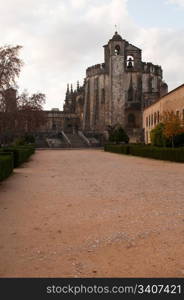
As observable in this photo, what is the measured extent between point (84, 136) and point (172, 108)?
2716cm

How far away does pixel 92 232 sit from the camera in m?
5.66

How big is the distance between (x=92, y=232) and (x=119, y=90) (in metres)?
61.2

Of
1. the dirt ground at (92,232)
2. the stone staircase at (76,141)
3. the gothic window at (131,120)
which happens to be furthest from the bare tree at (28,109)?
the gothic window at (131,120)

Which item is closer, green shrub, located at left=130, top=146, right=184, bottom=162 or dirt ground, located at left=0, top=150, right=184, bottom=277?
dirt ground, located at left=0, top=150, right=184, bottom=277

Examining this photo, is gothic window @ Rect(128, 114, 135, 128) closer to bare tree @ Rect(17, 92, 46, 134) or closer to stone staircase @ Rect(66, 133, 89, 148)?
stone staircase @ Rect(66, 133, 89, 148)

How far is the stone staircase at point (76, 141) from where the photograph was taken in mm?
57438

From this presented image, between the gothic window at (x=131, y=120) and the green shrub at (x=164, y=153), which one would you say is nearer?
the green shrub at (x=164, y=153)

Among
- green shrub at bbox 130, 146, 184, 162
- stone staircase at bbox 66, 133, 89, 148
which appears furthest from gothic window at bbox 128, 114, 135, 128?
green shrub at bbox 130, 146, 184, 162

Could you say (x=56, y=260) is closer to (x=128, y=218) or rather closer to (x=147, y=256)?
(x=147, y=256)

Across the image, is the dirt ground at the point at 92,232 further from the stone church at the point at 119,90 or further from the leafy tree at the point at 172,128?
the stone church at the point at 119,90

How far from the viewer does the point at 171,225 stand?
6.02 metres

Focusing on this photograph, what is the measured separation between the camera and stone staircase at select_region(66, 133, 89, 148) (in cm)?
5744

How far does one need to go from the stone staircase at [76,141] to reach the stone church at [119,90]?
8.19ft

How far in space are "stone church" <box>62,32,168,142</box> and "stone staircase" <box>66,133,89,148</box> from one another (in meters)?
2.50
